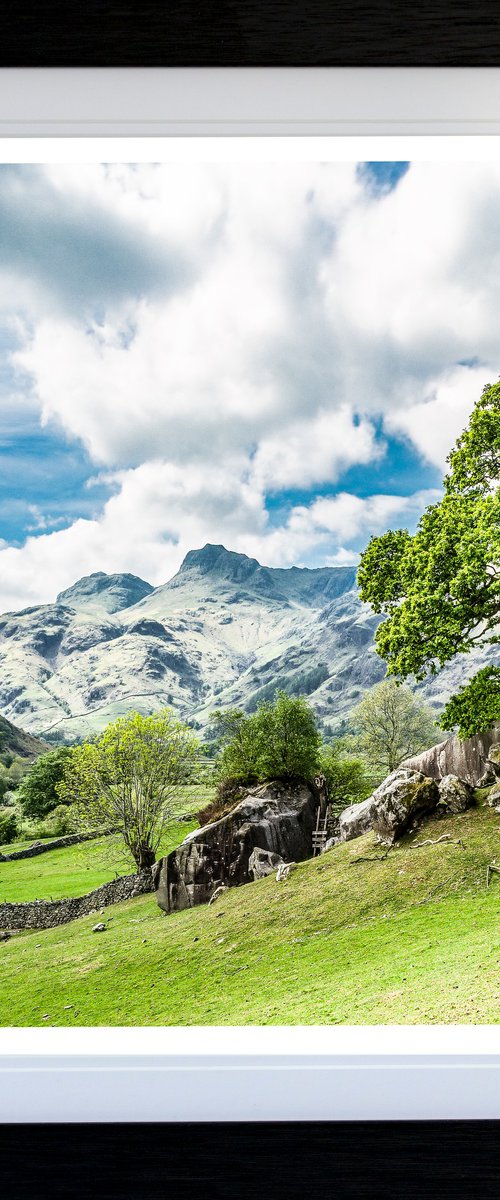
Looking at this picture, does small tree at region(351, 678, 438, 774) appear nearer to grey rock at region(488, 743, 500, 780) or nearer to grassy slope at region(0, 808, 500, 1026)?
grey rock at region(488, 743, 500, 780)

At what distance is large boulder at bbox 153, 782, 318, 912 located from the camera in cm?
321

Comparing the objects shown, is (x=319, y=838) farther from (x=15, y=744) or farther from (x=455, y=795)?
(x=15, y=744)

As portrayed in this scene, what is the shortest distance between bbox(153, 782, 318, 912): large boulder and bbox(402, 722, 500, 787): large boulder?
1.84ft

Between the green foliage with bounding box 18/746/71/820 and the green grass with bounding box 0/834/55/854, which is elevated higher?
the green foliage with bounding box 18/746/71/820

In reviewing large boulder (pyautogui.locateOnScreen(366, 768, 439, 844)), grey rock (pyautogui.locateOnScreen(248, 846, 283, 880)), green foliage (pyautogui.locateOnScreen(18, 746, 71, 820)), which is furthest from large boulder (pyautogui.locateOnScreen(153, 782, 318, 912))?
green foliage (pyautogui.locateOnScreen(18, 746, 71, 820))

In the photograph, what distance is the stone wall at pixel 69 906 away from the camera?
3176 mm

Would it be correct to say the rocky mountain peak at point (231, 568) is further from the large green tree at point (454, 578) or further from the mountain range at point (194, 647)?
the large green tree at point (454, 578)

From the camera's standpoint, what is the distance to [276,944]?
10.4ft

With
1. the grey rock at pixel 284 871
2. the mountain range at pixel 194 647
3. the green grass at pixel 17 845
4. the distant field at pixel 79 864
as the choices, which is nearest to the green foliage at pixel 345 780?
the mountain range at pixel 194 647

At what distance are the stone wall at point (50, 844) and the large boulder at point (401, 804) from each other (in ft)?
4.25

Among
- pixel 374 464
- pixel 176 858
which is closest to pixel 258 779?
pixel 176 858
